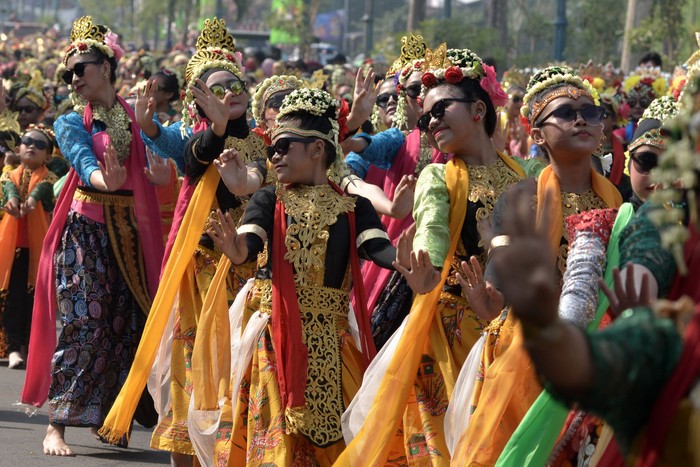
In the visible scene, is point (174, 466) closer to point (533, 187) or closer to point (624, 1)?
point (533, 187)

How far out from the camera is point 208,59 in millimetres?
7637

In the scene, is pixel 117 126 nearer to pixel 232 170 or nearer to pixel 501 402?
pixel 232 170

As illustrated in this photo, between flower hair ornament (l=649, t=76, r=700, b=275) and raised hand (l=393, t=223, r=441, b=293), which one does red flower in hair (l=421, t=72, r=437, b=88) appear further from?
flower hair ornament (l=649, t=76, r=700, b=275)

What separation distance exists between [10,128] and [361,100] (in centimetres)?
435

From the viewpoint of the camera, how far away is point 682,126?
2635 millimetres

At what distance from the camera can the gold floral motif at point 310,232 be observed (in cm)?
573

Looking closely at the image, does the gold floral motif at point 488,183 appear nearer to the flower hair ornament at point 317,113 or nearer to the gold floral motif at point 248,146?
the flower hair ornament at point 317,113

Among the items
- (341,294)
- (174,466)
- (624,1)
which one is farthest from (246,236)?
(624,1)

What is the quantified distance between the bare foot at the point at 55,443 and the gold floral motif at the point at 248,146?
183cm

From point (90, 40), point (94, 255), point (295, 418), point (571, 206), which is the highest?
point (90, 40)

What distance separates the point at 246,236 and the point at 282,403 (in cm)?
67

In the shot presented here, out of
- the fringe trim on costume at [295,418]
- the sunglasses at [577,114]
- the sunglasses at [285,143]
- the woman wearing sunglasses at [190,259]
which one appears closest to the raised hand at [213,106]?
the woman wearing sunglasses at [190,259]

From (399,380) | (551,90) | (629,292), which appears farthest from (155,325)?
(629,292)

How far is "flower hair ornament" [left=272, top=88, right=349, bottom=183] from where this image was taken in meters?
5.98
